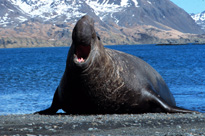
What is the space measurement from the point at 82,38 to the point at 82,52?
0.89m

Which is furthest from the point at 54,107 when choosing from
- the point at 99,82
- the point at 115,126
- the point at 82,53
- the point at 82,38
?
the point at 82,38

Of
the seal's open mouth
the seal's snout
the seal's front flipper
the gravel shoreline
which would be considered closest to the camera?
the gravel shoreline

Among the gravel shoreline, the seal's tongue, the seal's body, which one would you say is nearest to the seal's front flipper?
the seal's body

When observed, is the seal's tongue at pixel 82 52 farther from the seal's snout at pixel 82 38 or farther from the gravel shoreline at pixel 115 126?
the gravel shoreline at pixel 115 126

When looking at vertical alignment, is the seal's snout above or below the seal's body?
above

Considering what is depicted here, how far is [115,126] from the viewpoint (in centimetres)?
1033

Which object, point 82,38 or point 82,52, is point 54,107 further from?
point 82,38

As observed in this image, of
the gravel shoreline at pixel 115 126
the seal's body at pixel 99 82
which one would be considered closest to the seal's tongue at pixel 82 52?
Result: the seal's body at pixel 99 82

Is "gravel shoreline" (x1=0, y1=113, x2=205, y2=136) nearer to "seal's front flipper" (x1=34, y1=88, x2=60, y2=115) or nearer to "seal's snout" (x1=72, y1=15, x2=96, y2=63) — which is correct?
"seal's front flipper" (x1=34, y1=88, x2=60, y2=115)

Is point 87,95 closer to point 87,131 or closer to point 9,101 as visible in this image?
point 87,131

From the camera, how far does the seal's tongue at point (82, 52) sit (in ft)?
36.1

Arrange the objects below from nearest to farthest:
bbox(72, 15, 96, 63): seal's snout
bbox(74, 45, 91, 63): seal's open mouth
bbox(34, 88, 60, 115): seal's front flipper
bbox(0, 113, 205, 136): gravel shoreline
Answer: bbox(0, 113, 205, 136): gravel shoreline → bbox(72, 15, 96, 63): seal's snout → bbox(74, 45, 91, 63): seal's open mouth → bbox(34, 88, 60, 115): seal's front flipper

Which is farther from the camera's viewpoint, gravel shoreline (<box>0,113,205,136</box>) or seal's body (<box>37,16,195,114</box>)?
seal's body (<box>37,16,195,114</box>)

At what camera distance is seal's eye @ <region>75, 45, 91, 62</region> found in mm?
10977
